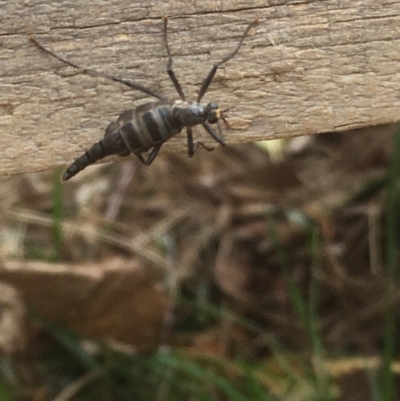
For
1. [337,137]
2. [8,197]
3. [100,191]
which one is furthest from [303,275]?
[8,197]

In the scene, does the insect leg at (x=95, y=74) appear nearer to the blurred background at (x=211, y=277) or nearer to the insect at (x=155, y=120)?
the insect at (x=155, y=120)

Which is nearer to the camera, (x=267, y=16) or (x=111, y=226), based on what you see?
(x=267, y=16)

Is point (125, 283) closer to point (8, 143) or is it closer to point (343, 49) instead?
point (8, 143)

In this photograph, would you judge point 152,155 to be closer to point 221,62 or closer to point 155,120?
point 155,120

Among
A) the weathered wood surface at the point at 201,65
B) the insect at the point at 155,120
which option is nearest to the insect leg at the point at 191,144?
the insect at the point at 155,120

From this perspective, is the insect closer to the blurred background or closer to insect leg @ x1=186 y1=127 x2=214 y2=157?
insect leg @ x1=186 y1=127 x2=214 y2=157

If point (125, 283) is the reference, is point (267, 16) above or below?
Result: above
